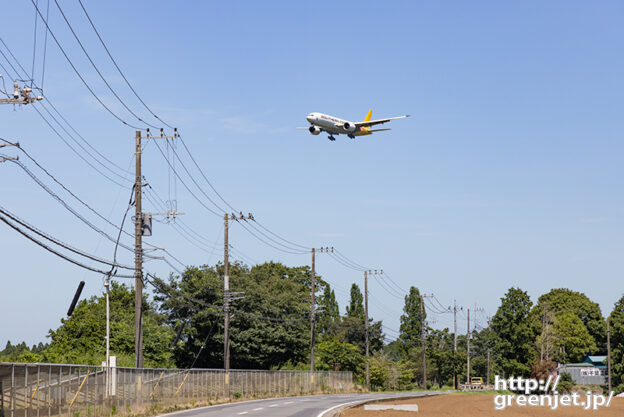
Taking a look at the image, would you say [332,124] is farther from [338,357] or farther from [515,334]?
[515,334]

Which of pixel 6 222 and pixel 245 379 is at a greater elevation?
pixel 6 222

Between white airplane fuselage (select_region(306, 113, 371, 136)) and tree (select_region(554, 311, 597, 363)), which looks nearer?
white airplane fuselage (select_region(306, 113, 371, 136))

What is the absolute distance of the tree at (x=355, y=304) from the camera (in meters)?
152

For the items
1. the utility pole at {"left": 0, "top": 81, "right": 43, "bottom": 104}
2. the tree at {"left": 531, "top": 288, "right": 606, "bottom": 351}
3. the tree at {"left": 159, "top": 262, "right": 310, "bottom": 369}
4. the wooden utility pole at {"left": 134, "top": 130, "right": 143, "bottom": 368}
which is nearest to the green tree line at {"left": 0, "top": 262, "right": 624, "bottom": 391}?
the tree at {"left": 159, "top": 262, "right": 310, "bottom": 369}

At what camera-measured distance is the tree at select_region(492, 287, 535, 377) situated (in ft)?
342

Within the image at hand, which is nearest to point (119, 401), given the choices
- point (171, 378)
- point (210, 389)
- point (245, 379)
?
point (171, 378)

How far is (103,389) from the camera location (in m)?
35.6

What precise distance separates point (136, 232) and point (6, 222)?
59.8 ft

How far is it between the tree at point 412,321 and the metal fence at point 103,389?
309 ft

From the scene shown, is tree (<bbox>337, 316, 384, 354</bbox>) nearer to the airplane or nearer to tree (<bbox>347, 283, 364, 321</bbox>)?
tree (<bbox>347, 283, 364, 321</bbox>)

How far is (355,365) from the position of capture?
329 feet

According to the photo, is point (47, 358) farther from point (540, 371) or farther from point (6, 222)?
point (540, 371)

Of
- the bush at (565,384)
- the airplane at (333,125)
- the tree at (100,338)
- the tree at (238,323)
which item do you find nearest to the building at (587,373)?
the bush at (565,384)

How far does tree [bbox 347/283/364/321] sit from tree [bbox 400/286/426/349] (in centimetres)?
1009
